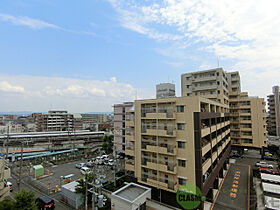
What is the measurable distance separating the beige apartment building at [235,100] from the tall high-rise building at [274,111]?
117ft

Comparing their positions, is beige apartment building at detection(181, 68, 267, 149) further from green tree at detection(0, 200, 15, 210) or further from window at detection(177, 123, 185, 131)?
green tree at detection(0, 200, 15, 210)

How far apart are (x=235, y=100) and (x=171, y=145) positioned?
34772 millimetres

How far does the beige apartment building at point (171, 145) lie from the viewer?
53.5 ft

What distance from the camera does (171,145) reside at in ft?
58.1

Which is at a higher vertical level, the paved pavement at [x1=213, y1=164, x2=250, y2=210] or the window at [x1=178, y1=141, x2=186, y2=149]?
the window at [x1=178, y1=141, x2=186, y2=149]

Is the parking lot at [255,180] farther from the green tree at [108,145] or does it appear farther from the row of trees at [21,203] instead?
the green tree at [108,145]

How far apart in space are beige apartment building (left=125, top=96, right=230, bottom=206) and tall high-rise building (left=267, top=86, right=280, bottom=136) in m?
66.3

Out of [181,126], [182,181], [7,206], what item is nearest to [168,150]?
[181,126]

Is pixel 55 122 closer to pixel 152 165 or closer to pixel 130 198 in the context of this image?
pixel 152 165

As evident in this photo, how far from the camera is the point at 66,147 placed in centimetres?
5350

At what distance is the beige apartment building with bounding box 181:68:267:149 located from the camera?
3441 cm

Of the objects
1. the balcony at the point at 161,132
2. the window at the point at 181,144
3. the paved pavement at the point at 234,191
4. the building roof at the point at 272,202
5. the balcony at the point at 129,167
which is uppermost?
the balcony at the point at 161,132

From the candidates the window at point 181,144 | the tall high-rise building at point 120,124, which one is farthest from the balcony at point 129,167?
the tall high-rise building at point 120,124

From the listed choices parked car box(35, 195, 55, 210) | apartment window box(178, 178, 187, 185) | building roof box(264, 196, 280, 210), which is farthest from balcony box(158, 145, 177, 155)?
Answer: parked car box(35, 195, 55, 210)
